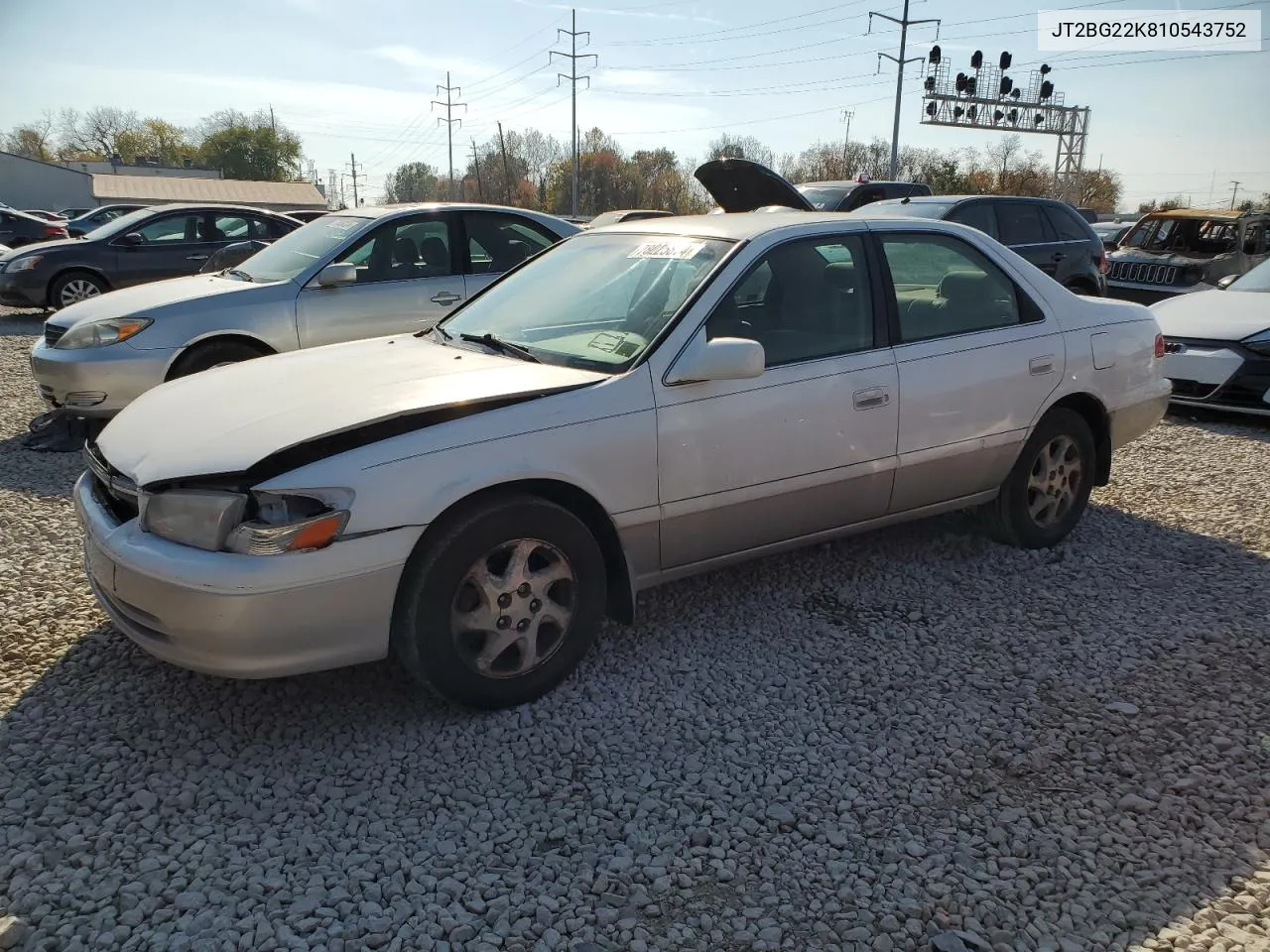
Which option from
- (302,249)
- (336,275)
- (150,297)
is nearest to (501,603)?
(336,275)

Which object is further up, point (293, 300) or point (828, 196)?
point (828, 196)

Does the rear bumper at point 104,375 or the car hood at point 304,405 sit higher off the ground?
the car hood at point 304,405

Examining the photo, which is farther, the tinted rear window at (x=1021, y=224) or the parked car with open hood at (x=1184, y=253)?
the parked car with open hood at (x=1184, y=253)

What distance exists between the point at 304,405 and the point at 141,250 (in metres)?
10.1

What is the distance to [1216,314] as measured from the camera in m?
7.86

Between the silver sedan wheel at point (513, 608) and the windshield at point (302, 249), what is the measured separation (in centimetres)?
426

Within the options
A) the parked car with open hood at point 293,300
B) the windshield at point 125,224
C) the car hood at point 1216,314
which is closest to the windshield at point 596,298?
the parked car with open hood at point 293,300

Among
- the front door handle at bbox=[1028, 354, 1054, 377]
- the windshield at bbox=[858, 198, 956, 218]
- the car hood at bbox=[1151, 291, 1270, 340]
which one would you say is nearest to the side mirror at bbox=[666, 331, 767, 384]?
the front door handle at bbox=[1028, 354, 1054, 377]

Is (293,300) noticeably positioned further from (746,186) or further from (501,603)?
(501,603)

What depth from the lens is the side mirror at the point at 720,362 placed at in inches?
129

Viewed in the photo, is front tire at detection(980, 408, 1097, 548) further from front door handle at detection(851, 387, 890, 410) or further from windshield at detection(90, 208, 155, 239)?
windshield at detection(90, 208, 155, 239)

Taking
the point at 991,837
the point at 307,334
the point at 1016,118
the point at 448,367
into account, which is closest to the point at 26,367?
the point at 307,334

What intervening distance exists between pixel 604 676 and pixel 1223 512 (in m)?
3.99

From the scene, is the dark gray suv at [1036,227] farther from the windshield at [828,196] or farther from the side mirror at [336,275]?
the side mirror at [336,275]
